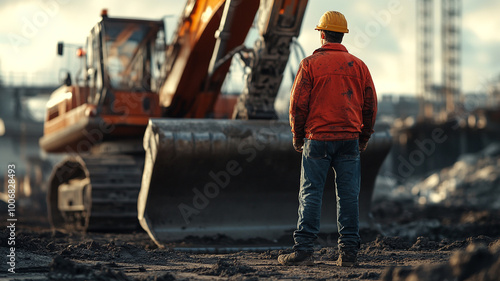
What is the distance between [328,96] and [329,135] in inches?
10.2

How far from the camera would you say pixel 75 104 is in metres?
8.55

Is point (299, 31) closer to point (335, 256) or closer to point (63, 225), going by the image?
point (335, 256)

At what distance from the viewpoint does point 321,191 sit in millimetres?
4438

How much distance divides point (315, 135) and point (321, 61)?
496 mm

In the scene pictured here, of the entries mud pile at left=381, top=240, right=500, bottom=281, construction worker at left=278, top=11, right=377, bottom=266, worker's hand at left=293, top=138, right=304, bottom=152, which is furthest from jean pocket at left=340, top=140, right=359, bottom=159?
mud pile at left=381, top=240, right=500, bottom=281

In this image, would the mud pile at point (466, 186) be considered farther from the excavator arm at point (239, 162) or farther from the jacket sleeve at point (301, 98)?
the jacket sleeve at point (301, 98)

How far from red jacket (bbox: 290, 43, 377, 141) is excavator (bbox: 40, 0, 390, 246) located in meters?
1.68

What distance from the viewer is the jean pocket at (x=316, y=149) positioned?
4.44 m

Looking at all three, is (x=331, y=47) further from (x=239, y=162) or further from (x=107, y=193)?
(x=107, y=193)

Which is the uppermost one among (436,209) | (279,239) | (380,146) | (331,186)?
(380,146)

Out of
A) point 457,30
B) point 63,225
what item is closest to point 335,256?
point 63,225

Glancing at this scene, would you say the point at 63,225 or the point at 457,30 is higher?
the point at 457,30

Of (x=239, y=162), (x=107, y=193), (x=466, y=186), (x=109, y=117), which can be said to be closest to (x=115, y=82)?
(x=109, y=117)

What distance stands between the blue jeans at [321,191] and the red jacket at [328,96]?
3.6 inches
